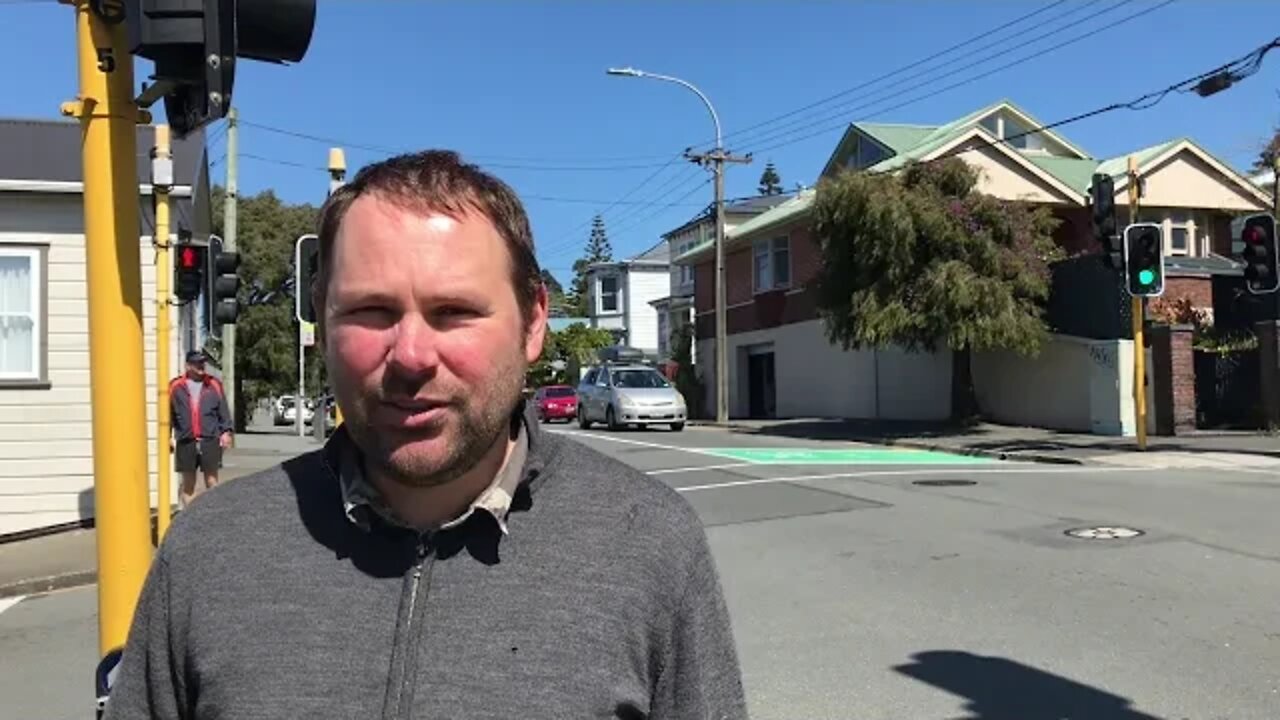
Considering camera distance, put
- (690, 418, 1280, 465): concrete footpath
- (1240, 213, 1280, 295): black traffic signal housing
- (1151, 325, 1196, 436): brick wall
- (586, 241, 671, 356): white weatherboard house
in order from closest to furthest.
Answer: (1240, 213, 1280, 295): black traffic signal housing → (690, 418, 1280, 465): concrete footpath → (1151, 325, 1196, 436): brick wall → (586, 241, 671, 356): white weatherboard house

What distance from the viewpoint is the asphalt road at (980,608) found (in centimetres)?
538

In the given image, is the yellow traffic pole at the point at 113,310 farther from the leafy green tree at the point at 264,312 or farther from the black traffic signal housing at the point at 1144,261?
the leafy green tree at the point at 264,312

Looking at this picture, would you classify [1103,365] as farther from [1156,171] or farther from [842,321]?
[1156,171]

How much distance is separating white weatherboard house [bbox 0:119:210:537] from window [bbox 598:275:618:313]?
5707 centimetres

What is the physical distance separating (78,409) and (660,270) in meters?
55.9

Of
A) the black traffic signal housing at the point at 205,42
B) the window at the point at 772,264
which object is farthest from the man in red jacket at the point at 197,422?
the window at the point at 772,264

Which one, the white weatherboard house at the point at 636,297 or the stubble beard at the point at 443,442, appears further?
the white weatherboard house at the point at 636,297

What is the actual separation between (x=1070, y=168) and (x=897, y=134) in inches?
211

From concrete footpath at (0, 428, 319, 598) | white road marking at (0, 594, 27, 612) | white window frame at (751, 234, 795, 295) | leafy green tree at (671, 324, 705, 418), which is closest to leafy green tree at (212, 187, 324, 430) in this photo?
leafy green tree at (671, 324, 705, 418)

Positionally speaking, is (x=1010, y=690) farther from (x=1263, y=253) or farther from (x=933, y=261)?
(x=933, y=261)

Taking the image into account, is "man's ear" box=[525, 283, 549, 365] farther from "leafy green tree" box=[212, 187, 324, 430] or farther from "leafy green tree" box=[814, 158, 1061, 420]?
"leafy green tree" box=[212, 187, 324, 430]

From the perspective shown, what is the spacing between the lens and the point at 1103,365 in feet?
72.1

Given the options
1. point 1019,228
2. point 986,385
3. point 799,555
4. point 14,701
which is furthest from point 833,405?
point 14,701

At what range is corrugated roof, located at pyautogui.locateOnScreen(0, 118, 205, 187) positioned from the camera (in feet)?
39.8
